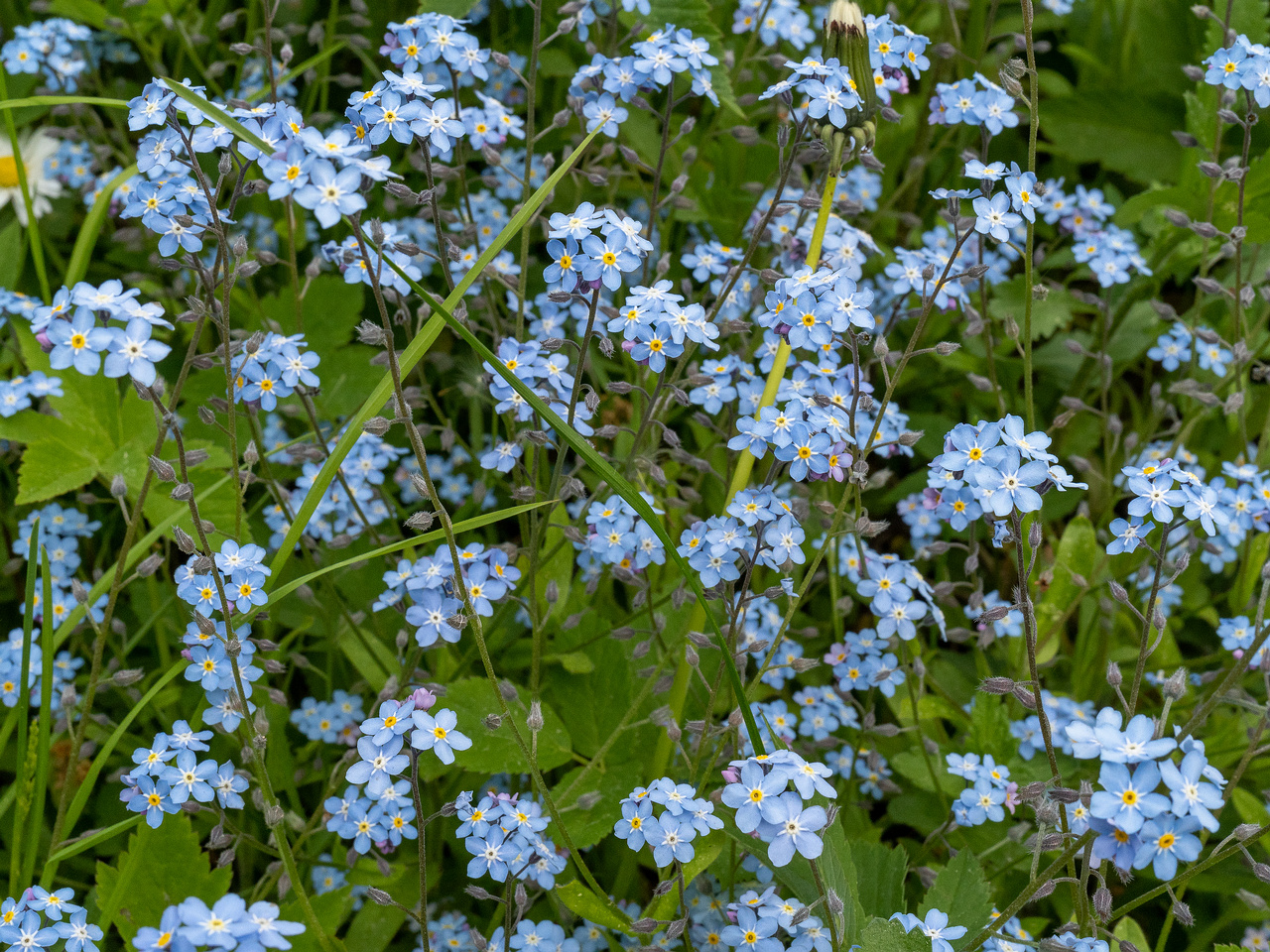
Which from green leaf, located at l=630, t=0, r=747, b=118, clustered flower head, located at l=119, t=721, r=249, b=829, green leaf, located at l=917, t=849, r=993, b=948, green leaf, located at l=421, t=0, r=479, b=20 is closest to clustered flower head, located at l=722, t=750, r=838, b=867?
green leaf, located at l=917, t=849, r=993, b=948

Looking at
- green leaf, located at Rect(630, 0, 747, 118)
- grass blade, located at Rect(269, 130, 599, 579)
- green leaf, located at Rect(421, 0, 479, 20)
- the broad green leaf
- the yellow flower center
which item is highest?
green leaf, located at Rect(630, 0, 747, 118)

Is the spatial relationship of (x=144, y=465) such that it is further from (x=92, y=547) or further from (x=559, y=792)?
(x=559, y=792)

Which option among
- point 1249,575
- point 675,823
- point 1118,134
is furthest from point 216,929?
point 1118,134

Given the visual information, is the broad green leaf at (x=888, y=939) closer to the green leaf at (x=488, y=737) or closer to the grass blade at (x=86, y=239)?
the green leaf at (x=488, y=737)

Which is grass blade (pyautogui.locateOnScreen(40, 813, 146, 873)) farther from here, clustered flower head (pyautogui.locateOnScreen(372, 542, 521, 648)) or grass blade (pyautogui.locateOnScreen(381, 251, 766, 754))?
grass blade (pyautogui.locateOnScreen(381, 251, 766, 754))

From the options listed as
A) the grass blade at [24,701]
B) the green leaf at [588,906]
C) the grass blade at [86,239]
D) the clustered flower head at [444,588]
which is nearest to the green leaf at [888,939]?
the green leaf at [588,906]
